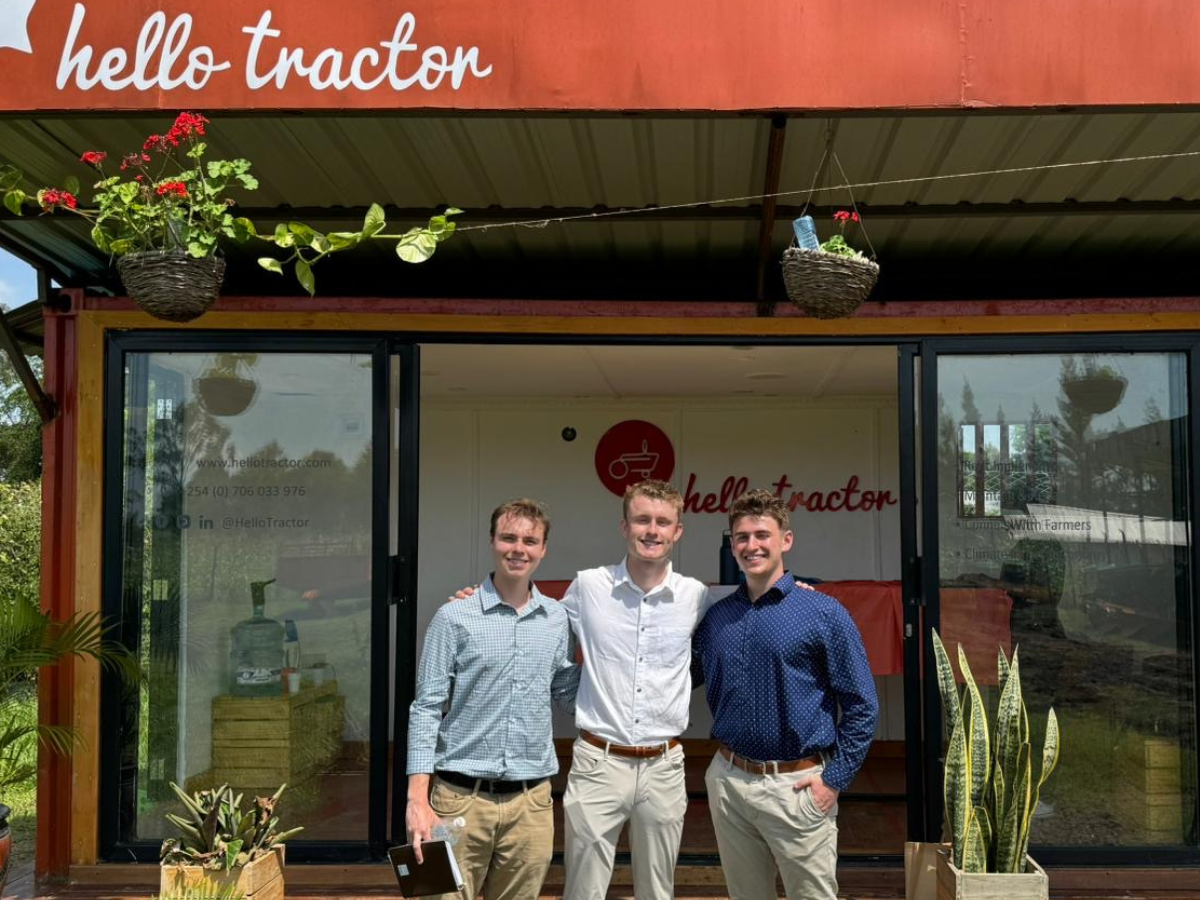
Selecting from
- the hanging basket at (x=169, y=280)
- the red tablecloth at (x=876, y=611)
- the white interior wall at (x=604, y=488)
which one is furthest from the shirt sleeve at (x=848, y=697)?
the white interior wall at (x=604, y=488)

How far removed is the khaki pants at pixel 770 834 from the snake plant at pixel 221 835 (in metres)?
1.72

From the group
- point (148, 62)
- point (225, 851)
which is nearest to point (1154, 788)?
point (225, 851)

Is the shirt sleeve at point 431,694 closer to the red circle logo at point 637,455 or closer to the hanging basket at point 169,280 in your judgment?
the hanging basket at point 169,280

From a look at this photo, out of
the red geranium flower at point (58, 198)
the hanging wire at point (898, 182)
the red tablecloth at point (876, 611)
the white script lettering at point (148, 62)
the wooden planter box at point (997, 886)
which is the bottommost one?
the wooden planter box at point (997, 886)

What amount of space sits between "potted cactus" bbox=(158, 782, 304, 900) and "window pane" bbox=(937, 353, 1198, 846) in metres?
2.95

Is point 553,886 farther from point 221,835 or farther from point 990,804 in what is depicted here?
point 990,804

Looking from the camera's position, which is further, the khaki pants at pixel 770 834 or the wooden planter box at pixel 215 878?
the wooden planter box at pixel 215 878

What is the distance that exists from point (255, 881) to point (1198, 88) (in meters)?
3.86

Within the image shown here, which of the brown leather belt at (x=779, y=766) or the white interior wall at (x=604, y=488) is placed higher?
the white interior wall at (x=604, y=488)

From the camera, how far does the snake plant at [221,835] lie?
3.82 metres

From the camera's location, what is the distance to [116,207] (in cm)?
337

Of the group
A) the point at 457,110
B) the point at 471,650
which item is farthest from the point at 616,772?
the point at 457,110

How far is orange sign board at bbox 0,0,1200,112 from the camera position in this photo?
302 cm

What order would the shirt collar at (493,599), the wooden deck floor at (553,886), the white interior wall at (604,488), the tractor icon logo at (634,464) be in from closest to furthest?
the shirt collar at (493,599)
the wooden deck floor at (553,886)
the white interior wall at (604,488)
the tractor icon logo at (634,464)
